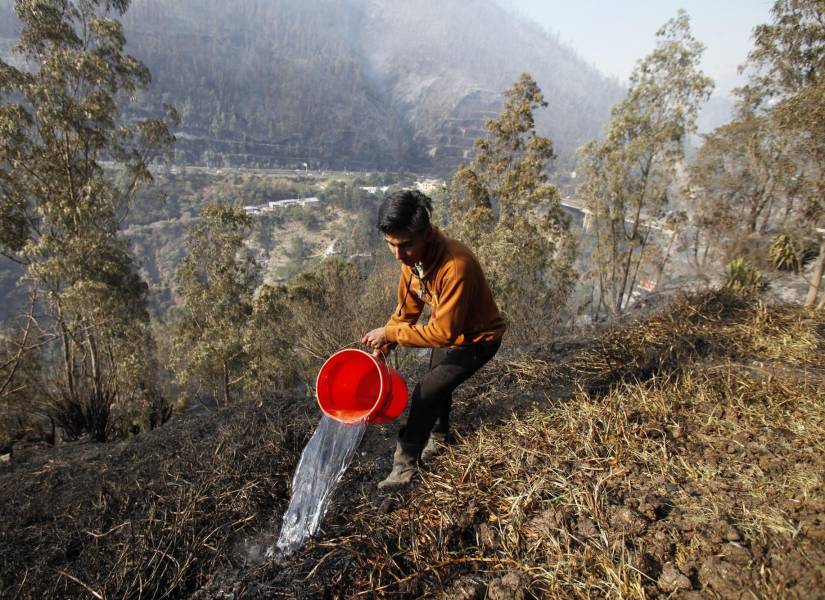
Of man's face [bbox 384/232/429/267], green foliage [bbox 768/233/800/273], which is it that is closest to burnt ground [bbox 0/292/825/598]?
man's face [bbox 384/232/429/267]

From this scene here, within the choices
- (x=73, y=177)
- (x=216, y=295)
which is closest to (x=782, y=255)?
(x=216, y=295)

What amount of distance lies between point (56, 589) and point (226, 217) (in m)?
7.50

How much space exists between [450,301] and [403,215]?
1.34ft

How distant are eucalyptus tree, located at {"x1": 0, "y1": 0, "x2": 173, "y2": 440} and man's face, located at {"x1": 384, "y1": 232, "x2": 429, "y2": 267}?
7.83m

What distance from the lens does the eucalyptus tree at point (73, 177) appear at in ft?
26.7

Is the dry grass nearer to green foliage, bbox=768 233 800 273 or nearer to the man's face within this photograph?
the man's face

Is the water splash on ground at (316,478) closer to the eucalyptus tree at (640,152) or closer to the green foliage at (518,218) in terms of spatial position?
the green foliage at (518,218)

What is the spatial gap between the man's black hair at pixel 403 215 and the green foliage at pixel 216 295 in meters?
7.64

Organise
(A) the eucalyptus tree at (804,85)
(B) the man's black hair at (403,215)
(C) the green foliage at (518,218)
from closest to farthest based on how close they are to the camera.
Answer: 1. (B) the man's black hair at (403,215)
2. (A) the eucalyptus tree at (804,85)
3. (C) the green foliage at (518,218)

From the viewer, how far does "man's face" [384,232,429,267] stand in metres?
1.84

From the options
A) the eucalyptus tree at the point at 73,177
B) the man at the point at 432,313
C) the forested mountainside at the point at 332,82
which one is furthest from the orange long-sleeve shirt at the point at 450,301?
the forested mountainside at the point at 332,82

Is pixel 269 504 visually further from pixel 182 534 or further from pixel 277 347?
pixel 277 347

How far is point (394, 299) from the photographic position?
9984 mm

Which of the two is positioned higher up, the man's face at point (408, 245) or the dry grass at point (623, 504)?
the man's face at point (408, 245)
